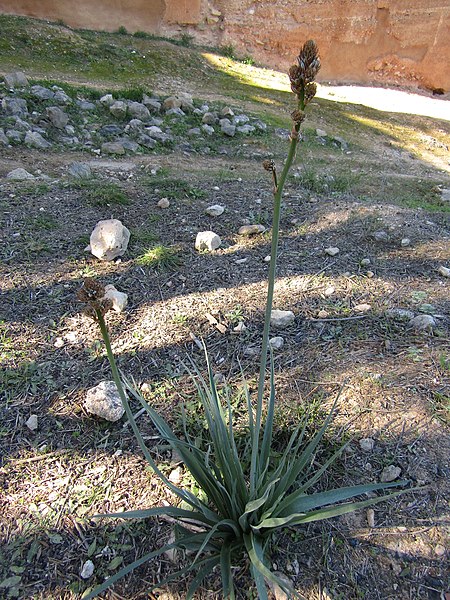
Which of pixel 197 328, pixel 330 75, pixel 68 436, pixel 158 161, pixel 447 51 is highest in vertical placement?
pixel 447 51

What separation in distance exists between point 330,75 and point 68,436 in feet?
52.1

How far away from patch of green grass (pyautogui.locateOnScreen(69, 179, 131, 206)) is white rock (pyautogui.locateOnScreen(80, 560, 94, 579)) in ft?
10.0

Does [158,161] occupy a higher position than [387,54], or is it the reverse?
[387,54]

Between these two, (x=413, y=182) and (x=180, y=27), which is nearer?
(x=413, y=182)

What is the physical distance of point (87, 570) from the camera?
5.18ft

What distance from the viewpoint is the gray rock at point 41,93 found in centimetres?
634

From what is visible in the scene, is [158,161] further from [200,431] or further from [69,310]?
[200,431]

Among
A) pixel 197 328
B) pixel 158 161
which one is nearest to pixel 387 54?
pixel 158 161

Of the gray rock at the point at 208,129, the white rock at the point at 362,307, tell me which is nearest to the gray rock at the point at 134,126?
the gray rock at the point at 208,129

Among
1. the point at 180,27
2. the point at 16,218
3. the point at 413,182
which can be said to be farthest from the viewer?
the point at 180,27

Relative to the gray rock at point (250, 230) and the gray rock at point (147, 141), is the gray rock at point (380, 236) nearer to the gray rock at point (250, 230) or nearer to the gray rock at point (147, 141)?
the gray rock at point (250, 230)

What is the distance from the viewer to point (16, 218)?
11.7ft

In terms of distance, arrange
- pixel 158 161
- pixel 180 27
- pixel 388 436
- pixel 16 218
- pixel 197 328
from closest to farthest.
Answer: pixel 388 436 < pixel 197 328 < pixel 16 218 < pixel 158 161 < pixel 180 27

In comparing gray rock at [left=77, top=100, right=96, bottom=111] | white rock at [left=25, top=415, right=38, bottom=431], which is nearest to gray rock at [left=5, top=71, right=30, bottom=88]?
gray rock at [left=77, top=100, right=96, bottom=111]
